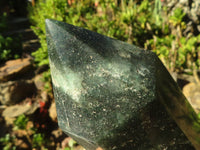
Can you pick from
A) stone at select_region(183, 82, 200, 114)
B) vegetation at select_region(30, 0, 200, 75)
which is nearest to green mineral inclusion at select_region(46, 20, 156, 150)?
stone at select_region(183, 82, 200, 114)

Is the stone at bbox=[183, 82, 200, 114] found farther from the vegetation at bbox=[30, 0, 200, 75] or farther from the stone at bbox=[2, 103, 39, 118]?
the stone at bbox=[2, 103, 39, 118]

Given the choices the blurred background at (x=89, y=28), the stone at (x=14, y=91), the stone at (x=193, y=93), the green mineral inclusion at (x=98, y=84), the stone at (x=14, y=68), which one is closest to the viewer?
the green mineral inclusion at (x=98, y=84)

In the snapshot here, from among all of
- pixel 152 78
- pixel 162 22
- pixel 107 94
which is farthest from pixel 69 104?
pixel 162 22

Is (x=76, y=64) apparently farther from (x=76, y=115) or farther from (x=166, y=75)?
(x=166, y=75)

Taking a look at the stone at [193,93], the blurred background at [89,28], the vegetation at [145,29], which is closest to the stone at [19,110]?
the blurred background at [89,28]

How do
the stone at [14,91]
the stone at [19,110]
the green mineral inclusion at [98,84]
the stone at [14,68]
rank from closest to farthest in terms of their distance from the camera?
the green mineral inclusion at [98,84]
the stone at [19,110]
the stone at [14,91]
the stone at [14,68]

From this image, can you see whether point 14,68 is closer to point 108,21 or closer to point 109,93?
point 108,21

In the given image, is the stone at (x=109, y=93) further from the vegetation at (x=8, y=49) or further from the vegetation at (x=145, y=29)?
the vegetation at (x=8, y=49)
